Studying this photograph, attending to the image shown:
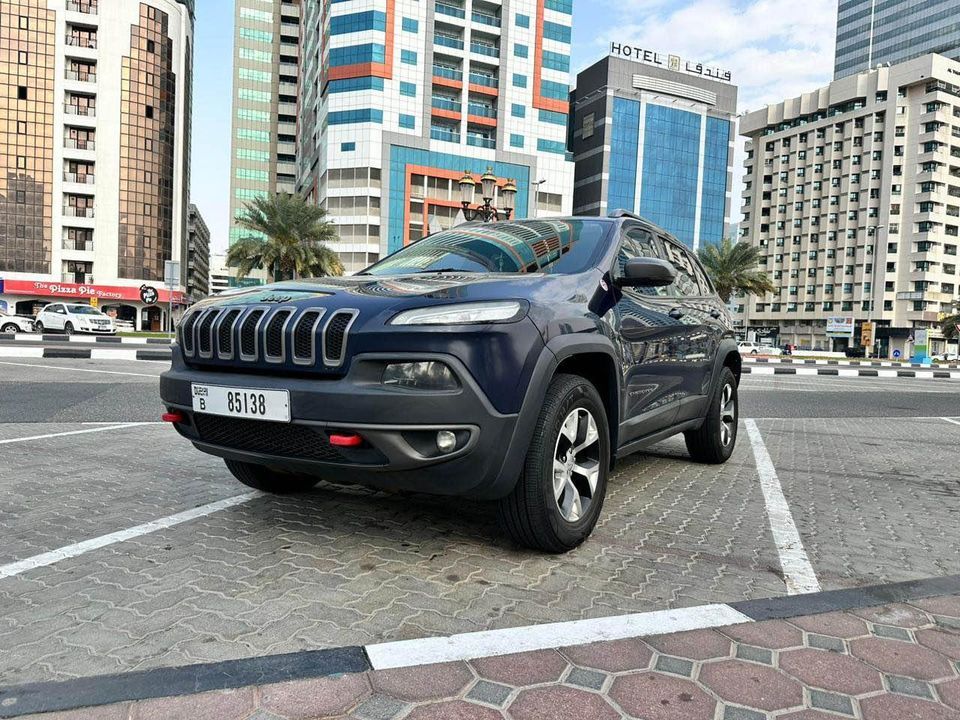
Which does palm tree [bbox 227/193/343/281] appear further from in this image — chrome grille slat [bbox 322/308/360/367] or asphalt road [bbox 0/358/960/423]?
chrome grille slat [bbox 322/308/360/367]

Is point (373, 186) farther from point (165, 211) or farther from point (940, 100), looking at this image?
point (940, 100)

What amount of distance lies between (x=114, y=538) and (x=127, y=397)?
5.88 metres

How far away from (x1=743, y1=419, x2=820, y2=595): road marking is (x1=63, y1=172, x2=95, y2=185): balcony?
187 ft

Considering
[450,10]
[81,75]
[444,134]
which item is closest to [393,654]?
[81,75]

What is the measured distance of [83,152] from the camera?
50000 mm

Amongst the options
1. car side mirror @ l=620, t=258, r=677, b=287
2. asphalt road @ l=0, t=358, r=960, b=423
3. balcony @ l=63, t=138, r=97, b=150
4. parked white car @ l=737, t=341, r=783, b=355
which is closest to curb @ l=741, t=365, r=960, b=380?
asphalt road @ l=0, t=358, r=960, b=423

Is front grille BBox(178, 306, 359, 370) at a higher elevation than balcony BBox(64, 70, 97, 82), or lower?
lower

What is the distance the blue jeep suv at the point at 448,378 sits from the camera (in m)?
2.43

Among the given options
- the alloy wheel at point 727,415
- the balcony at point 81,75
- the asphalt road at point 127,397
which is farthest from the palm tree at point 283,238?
the alloy wheel at point 727,415

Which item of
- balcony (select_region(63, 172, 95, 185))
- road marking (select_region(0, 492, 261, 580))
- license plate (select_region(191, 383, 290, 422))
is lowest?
road marking (select_region(0, 492, 261, 580))

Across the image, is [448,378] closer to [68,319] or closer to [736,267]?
[68,319]

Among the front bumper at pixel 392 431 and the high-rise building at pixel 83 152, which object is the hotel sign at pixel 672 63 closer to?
the high-rise building at pixel 83 152

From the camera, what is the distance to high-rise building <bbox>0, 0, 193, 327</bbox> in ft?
160

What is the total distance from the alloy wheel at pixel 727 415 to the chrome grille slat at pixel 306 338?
3.44m
